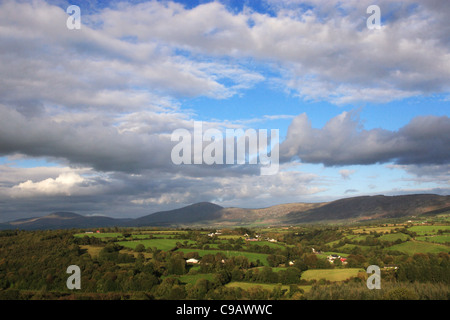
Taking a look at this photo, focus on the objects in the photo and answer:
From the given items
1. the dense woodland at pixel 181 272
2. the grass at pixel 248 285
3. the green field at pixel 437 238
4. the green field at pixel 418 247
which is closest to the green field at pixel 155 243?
the dense woodland at pixel 181 272

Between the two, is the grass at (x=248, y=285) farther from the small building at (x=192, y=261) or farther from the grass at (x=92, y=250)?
the grass at (x=92, y=250)

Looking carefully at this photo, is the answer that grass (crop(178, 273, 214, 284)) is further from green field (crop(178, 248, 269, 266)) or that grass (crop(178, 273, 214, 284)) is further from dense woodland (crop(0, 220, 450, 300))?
green field (crop(178, 248, 269, 266))

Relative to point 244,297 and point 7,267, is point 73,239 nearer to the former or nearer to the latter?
point 7,267

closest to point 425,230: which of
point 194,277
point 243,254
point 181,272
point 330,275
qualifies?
point 330,275

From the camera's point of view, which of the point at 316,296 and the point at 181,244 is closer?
the point at 316,296

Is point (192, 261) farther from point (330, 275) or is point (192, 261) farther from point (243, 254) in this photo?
point (330, 275)
